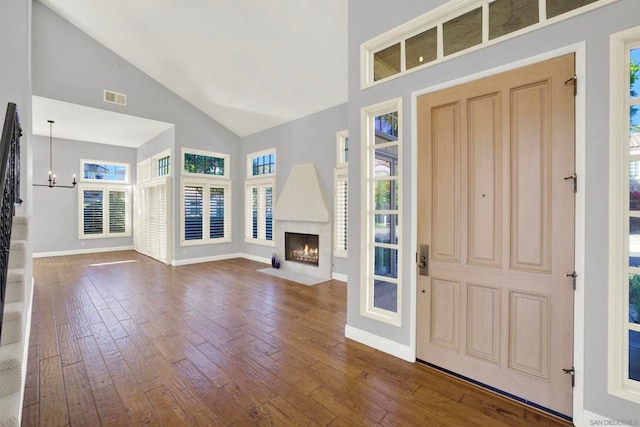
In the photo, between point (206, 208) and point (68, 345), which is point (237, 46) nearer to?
point (206, 208)

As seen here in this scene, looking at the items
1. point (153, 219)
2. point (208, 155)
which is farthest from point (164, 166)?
point (153, 219)

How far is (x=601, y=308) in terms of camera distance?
5.46ft

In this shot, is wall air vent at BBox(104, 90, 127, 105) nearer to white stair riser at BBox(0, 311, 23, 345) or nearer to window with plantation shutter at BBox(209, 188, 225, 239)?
window with plantation shutter at BBox(209, 188, 225, 239)

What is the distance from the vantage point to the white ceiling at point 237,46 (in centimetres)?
398

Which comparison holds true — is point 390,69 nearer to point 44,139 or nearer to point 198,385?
point 198,385

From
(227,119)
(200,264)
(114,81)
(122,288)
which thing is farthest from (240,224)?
(114,81)

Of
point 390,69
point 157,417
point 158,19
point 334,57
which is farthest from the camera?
point 158,19

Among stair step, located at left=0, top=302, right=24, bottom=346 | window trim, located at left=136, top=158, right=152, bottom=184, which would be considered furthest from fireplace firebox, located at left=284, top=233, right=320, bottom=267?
window trim, located at left=136, top=158, right=152, bottom=184

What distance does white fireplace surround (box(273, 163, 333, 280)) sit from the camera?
5.55 meters


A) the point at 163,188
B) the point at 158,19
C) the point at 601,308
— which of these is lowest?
the point at 601,308

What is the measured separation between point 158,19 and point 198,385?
18.5 ft

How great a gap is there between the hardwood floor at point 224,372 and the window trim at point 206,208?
9.21 feet

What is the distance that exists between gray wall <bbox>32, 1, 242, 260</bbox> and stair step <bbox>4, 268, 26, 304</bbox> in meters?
5.17

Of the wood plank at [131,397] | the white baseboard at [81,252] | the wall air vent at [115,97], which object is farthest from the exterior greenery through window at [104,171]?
the wood plank at [131,397]
